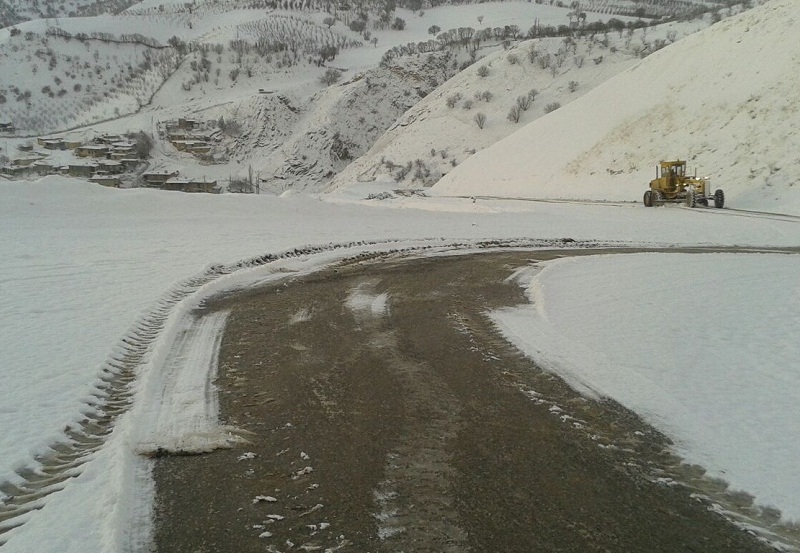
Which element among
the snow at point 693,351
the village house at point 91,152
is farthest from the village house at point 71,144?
the snow at point 693,351

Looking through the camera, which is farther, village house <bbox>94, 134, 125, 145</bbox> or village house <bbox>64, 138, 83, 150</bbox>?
village house <bbox>94, 134, 125, 145</bbox>

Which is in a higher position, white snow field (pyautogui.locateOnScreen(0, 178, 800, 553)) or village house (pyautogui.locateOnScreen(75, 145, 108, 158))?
village house (pyautogui.locateOnScreen(75, 145, 108, 158))

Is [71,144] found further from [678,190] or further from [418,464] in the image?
[418,464]

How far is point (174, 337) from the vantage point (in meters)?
6.74

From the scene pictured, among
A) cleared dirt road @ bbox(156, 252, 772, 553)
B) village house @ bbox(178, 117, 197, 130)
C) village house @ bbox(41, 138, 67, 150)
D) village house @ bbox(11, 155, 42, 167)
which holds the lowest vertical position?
cleared dirt road @ bbox(156, 252, 772, 553)

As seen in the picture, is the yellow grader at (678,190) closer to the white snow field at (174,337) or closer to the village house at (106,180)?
the white snow field at (174,337)

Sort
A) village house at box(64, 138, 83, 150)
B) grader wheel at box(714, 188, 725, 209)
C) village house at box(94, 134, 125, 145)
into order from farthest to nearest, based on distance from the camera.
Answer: village house at box(94, 134, 125, 145)
village house at box(64, 138, 83, 150)
grader wheel at box(714, 188, 725, 209)

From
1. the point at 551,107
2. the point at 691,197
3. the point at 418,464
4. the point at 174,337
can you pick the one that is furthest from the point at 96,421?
the point at 551,107

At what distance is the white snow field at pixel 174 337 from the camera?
364cm

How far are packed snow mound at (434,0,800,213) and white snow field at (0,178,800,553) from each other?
13951mm

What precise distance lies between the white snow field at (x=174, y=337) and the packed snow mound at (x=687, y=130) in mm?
13951

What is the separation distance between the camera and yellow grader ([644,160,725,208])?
1078 inches

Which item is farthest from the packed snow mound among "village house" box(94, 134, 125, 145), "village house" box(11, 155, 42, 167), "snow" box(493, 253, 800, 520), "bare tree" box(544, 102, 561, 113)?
"village house" box(94, 134, 125, 145)

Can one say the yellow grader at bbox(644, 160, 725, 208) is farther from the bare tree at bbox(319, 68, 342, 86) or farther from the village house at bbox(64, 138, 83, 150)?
the bare tree at bbox(319, 68, 342, 86)
